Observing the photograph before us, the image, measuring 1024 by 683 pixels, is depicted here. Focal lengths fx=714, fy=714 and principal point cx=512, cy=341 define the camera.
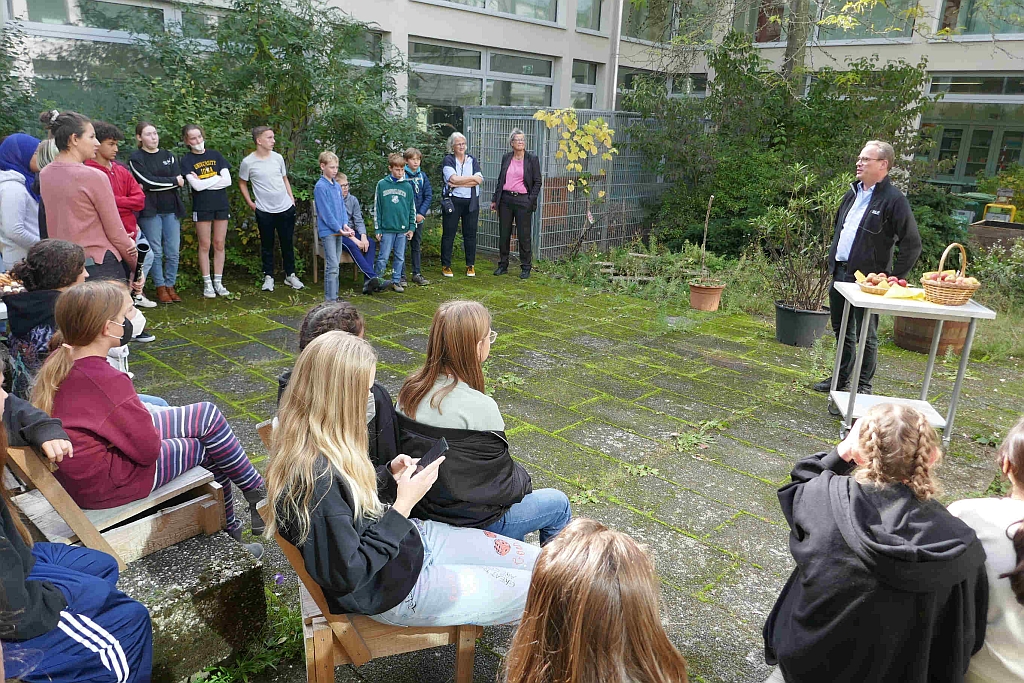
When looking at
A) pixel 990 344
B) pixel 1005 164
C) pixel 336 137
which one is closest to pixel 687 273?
pixel 990 344

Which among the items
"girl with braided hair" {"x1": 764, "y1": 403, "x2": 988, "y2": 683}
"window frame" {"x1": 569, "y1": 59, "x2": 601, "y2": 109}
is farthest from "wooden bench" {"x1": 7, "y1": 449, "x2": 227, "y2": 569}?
"window frame" {"x1": 569, "y1": 59, "x2": 601, "y2": 109}

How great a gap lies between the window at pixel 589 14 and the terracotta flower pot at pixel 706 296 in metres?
9.16

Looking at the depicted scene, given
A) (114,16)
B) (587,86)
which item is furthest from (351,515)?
(587,86)

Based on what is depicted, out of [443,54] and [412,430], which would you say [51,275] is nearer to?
[412,430]

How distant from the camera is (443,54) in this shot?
39.6ft

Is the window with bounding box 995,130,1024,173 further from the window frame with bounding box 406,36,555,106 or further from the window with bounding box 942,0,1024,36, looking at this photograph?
the window frame with bounding box 406,36,555,106

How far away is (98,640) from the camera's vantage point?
1.76m

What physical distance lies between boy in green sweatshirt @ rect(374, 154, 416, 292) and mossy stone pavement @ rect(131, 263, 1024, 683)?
47cm

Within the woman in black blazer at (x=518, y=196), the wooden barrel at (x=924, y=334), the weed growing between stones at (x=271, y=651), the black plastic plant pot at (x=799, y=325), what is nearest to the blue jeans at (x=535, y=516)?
the weed growing between stones at (x=271, y=651)

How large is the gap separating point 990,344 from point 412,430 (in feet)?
20.7

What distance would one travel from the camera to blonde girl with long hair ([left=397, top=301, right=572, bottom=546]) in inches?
88.7

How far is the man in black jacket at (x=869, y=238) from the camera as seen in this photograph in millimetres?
4574

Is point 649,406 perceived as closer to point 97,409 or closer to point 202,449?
point 202,449

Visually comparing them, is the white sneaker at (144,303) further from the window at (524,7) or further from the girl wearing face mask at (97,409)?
the window at (524,7)
